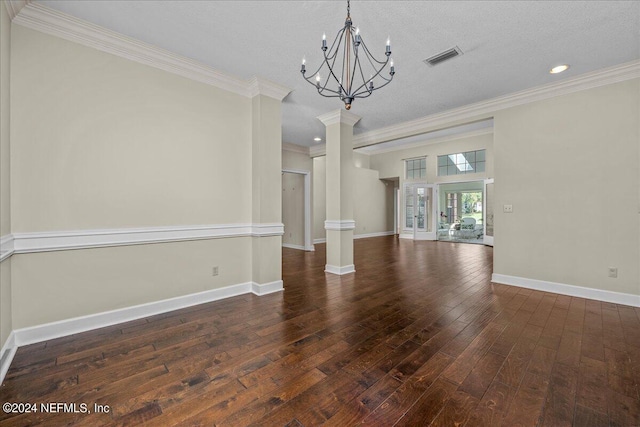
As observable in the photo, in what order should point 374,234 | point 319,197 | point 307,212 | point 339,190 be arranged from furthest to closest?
point 374,234 → point 319,197 → point 307,212 → point 339,190

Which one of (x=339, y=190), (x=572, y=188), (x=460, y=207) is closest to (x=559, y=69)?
(x=572, y=188)

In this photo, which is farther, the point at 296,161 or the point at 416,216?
the point at 416,216

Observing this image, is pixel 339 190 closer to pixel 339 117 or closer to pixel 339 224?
pixel 339 224

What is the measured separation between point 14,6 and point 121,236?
6.61ft

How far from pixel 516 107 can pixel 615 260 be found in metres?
2.39

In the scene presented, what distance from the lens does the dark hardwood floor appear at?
1.54 m

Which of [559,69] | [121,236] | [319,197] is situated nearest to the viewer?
[121,236]

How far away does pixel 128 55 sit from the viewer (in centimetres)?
277

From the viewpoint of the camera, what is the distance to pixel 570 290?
142 inches

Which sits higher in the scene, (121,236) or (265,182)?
(265,182)

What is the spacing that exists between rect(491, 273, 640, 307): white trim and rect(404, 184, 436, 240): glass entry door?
530 centimetres

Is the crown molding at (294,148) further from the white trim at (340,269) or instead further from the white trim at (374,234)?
the white trim at (374,234)

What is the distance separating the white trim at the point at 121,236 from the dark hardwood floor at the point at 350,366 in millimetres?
826

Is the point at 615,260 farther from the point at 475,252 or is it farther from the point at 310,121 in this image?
the point at 310,121
